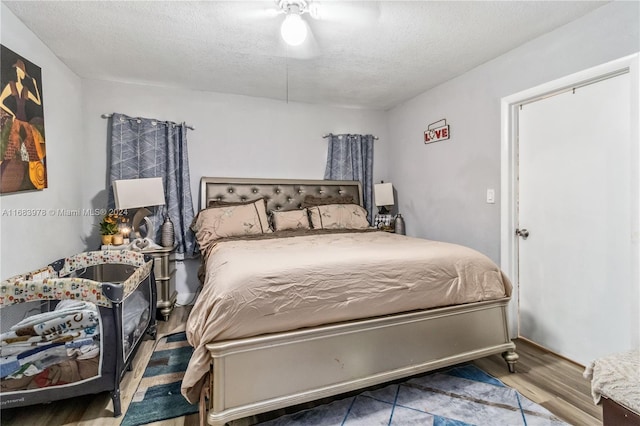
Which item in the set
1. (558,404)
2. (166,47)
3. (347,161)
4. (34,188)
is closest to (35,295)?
(34,188)

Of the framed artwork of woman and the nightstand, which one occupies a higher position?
the framed artwork of woman

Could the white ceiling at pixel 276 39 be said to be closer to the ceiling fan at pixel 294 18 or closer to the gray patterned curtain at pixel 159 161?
the ceiling fan at pixel 294 18

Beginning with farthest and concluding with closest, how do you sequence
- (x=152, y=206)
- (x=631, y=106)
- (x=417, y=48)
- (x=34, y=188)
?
(x=152, y=206)
(x=417, y=48)
(x=34, y=188)
(x=631, y=106)

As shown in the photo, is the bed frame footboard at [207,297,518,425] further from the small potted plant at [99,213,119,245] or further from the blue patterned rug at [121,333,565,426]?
the small potted plant at [99,213,119,245]

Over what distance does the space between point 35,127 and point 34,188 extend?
41cm

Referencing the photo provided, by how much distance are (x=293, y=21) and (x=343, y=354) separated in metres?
1.85

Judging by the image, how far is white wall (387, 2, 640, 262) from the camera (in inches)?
76.8

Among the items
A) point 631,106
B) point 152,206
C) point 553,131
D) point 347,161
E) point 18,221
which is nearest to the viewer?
point 631,106

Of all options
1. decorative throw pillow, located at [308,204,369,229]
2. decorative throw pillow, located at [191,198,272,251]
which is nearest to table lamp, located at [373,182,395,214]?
decorative throw pillow, located at [308,204,369,229]

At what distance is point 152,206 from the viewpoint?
3084mm

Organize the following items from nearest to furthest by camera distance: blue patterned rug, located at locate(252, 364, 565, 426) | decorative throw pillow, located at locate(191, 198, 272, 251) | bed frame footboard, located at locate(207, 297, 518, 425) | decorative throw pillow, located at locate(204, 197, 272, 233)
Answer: bed frame footboard, located at locate(207, 297, 518, 425) → blue patterned rug, located at locate(252, 364, 565, 426) → decorative throw pillow, located at locate(191, 198, 272, 251) → decorative throw pillow, located at locate(204, 197, 272, 233)

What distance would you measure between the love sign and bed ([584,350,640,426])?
2.30 m

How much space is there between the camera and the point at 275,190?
11.7 ft

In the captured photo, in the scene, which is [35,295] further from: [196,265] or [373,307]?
[196,265]
